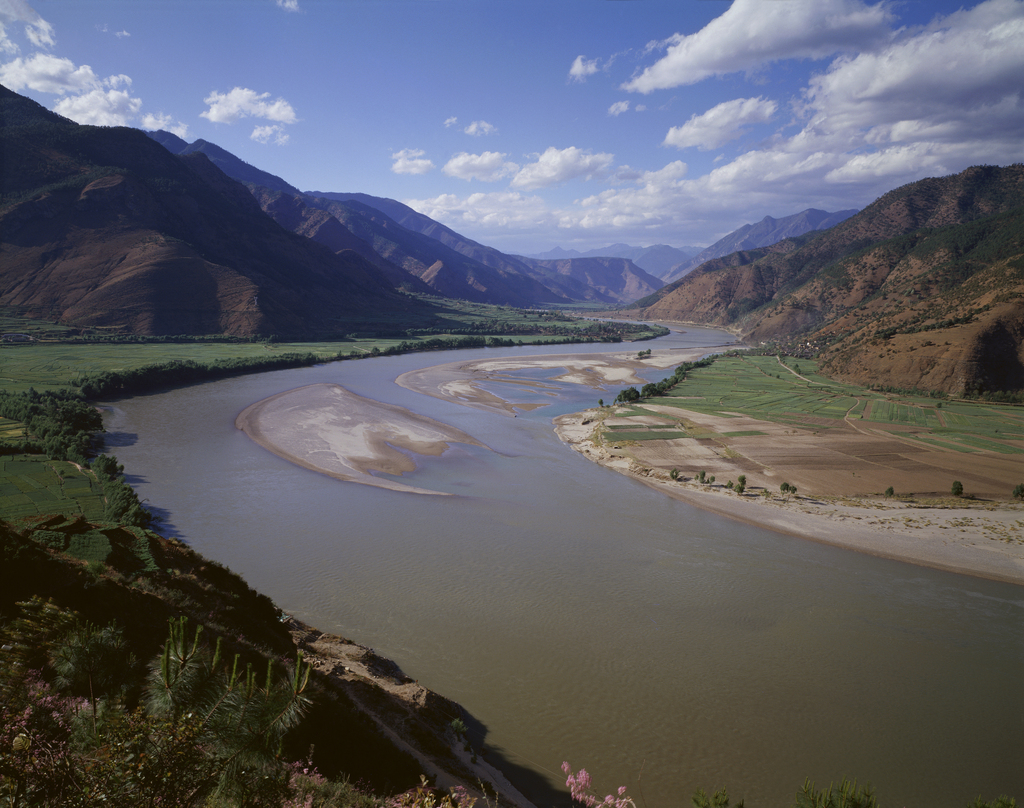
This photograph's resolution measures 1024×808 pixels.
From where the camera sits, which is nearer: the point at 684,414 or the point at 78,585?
the point at 78,585

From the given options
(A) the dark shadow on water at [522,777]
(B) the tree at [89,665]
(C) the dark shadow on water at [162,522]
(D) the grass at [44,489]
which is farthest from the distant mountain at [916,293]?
(D) the grass at [44,489]

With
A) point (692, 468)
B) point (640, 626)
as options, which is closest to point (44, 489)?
point (640, 626)

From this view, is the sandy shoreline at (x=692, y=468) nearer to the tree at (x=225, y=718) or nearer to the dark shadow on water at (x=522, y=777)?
the dark shadow on water at (x=522, y=777)

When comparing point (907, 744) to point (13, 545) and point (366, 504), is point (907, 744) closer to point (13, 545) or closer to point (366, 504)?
point (13, 545)

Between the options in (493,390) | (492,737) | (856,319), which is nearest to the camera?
(492,737)

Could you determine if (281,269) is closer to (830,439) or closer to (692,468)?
(692,468)

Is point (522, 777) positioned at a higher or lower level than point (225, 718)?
lower

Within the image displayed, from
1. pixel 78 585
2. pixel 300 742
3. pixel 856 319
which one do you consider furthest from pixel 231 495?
pixel 856 319
